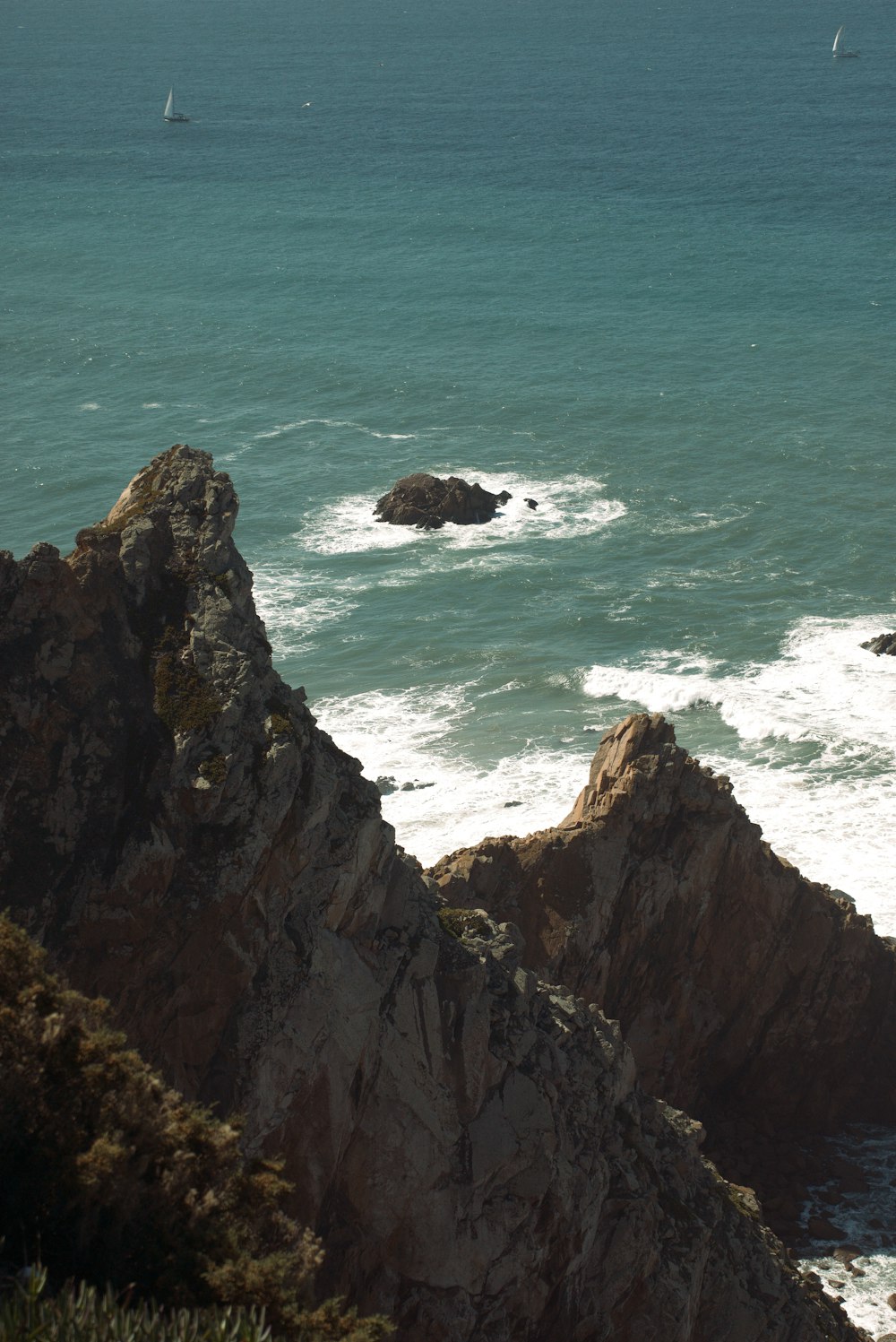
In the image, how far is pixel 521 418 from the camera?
100 m

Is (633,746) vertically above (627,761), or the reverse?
(633,746)

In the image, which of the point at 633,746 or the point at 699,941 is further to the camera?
the point at 699,941

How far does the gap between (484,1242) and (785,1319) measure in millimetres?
6733

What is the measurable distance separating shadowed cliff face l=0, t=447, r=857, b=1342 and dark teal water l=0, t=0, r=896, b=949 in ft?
80.3

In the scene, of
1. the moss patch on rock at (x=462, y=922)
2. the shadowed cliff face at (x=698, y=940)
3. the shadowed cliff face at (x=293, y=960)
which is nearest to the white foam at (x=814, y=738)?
the shadowed cliff face at (x=698, y=940)

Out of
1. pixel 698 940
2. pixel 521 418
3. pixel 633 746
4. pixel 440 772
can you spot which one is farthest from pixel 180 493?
pixel 521 418

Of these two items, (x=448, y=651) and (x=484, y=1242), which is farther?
(x=448, y=651)

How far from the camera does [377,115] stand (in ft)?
649

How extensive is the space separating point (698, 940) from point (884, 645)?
33.1 metres

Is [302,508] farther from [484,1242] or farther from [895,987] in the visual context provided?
[484,1242]

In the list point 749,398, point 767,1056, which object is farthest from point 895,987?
point 749,398

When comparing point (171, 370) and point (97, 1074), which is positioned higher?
point (97, 1074)

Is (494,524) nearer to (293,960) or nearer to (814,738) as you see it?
(814,738)

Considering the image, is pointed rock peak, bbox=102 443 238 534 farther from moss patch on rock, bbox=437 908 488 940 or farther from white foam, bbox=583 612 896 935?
white foam, bbox=583 612 896 935
